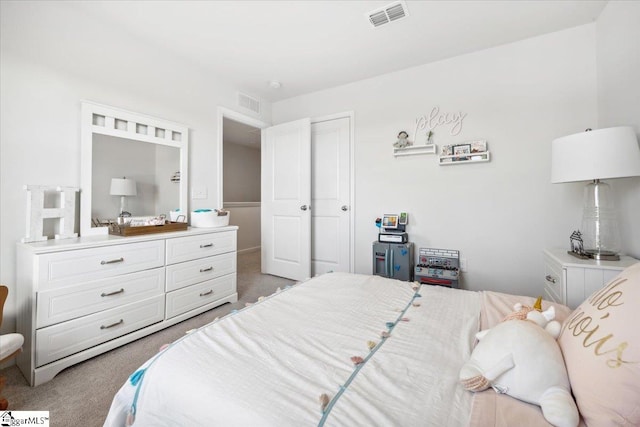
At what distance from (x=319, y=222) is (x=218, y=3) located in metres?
2.42

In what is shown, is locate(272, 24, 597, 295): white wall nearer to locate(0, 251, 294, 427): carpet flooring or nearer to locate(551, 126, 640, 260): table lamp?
locate(551, 126, 640, 260): table lamp

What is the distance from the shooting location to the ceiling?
1.96m

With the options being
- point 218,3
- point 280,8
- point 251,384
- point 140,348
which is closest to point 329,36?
point 280,8

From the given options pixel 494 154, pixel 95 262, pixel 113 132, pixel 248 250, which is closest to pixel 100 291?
pixel 95 262

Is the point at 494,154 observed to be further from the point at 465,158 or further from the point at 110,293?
the point at 110,293

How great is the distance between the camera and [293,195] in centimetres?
344

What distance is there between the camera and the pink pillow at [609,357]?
1.75ft

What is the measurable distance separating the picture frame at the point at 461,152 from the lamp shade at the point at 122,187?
9.97ft

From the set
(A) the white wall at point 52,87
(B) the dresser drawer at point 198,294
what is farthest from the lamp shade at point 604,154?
(A) the white wall at point 52,87

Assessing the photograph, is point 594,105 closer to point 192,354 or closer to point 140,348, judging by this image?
point 192,354

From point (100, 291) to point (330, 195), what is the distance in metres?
2.44

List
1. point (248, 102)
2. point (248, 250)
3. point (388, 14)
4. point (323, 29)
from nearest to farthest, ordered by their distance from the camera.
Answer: point (388, 14), point (323, 29), point (248, 102), point (248, 250)

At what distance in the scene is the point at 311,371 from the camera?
0.77 m

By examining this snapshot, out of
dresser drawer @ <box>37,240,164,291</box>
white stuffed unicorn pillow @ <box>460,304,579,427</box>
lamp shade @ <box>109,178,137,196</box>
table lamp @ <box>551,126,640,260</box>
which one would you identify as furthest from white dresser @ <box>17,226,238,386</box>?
table lamp @ <box>551,126,640,260</box>
